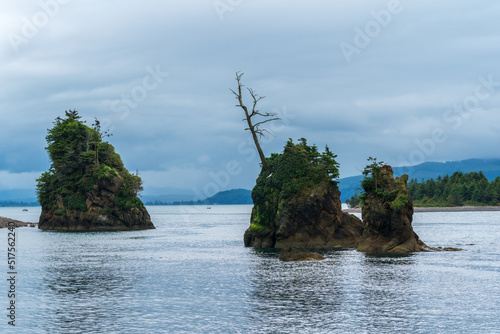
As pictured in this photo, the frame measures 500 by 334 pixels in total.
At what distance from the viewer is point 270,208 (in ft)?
259

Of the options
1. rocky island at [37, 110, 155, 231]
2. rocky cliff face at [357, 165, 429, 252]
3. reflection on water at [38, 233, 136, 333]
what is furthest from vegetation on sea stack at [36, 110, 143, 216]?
rocky cliff face at [357, 165, 429, 252]

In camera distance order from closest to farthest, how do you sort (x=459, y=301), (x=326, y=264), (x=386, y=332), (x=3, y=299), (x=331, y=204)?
(x=386, y=332) < (x=459, y=301) < (x=3, y=299) < (x=326, y=264) < (x=331, y=204)

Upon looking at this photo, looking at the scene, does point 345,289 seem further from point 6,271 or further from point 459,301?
point 6,271

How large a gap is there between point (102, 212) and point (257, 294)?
322 ft

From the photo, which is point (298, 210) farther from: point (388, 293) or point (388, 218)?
point (388, 293)

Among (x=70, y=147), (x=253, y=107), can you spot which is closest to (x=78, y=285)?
(x=253, y=107)

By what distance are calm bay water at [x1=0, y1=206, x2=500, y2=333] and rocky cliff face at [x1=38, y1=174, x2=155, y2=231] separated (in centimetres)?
6218

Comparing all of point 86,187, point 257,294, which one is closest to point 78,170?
point 86,187

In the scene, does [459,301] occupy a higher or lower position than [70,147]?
lower

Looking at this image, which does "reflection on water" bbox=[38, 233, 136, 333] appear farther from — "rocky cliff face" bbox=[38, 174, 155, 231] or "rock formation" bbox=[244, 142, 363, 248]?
"rocky cliff face" bbox=[38, 174, 155, 231]

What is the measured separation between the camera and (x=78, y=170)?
141875mm

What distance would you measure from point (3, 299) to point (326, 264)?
3219 cm

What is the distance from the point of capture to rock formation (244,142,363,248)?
76.4m

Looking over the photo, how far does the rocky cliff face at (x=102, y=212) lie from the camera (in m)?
134
